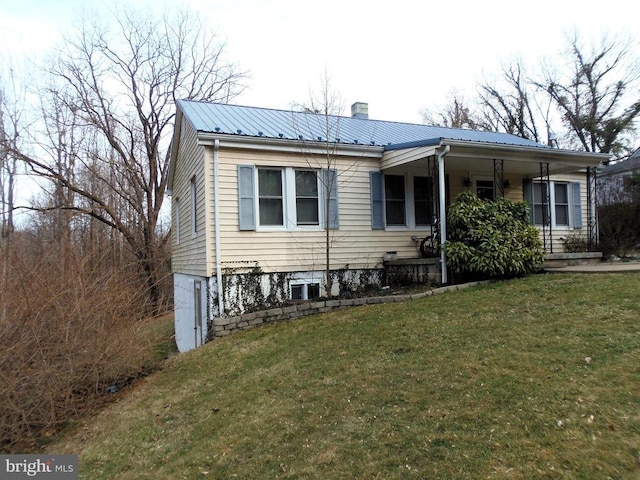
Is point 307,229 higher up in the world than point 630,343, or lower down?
higher up

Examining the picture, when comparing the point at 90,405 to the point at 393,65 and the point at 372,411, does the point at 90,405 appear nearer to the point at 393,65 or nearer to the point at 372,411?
the point at 372,411

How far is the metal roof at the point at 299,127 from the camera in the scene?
8680mm

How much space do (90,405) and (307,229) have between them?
492 centimetres

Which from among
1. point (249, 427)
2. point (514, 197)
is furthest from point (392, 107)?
point (249, 427)

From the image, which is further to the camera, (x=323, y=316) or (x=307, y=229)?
(x=307, y=229)

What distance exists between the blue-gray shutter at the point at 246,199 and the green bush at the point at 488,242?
12.9ft

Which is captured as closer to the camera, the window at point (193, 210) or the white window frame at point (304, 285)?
the white window frame at point (304, 285)

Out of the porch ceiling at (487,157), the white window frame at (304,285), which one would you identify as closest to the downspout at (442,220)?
the porch ceiling at (487,157)

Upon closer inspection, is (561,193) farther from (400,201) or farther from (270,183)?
(270,183)

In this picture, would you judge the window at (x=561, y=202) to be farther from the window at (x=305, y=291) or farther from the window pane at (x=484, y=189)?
the window at (x=305, y=291)

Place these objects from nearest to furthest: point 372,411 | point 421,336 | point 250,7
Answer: point 372,411, point 421,336, point 250,7

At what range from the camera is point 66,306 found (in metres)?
5.77

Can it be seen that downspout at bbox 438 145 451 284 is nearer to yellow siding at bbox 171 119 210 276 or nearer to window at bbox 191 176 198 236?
yellow siding at bbox 171 119 210 276

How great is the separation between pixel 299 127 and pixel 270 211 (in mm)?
2407
